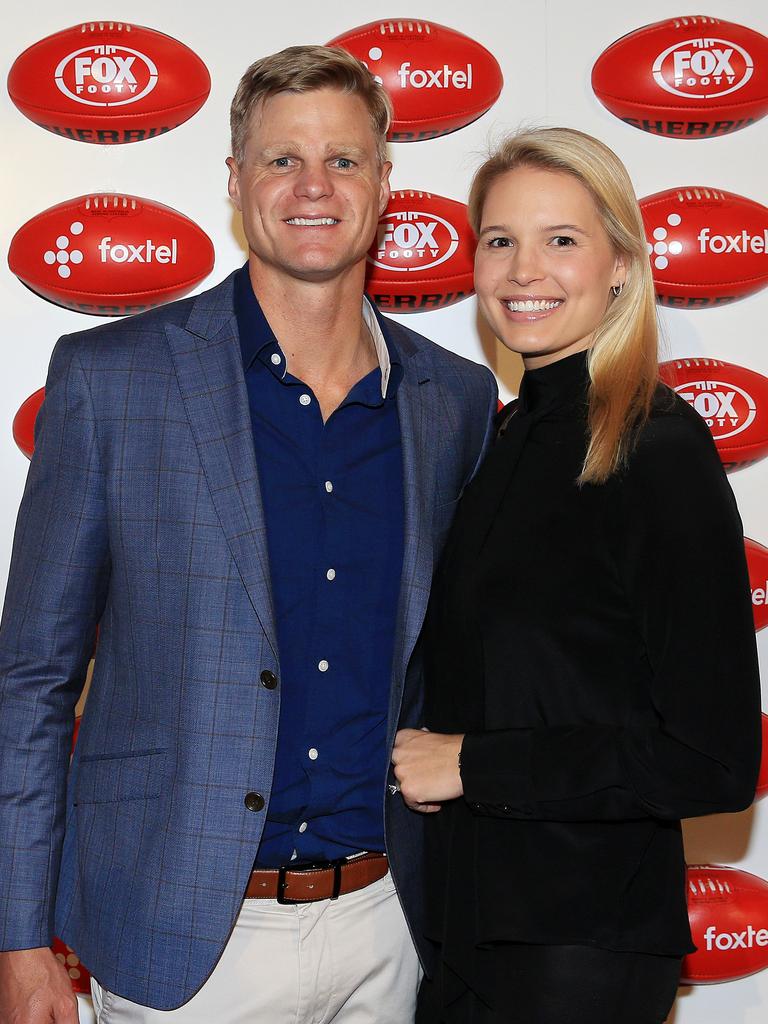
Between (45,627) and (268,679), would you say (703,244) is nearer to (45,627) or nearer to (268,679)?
(268,679)

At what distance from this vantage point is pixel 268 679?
1.73 metres

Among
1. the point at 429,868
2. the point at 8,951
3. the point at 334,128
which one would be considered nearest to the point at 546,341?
the point at 334,128

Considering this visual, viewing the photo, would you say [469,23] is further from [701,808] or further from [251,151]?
[701,808]

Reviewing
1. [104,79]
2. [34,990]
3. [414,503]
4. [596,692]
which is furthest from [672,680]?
[104,79]

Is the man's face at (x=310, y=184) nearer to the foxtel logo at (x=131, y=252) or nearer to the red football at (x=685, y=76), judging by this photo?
the foxtel logo at (x=131, y=252)

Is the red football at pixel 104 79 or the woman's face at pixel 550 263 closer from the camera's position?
the woman's face at pixel 550 263

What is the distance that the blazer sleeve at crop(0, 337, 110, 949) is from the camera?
1.75 meters

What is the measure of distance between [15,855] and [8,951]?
0.14 m

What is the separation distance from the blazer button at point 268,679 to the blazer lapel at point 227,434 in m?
0.03

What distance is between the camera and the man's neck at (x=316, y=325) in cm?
199

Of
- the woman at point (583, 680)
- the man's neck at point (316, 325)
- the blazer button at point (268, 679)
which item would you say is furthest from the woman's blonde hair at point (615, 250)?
the blazer button at point (268, 679)

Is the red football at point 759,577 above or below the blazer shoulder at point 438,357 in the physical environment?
below

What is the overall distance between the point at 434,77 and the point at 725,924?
2.18m

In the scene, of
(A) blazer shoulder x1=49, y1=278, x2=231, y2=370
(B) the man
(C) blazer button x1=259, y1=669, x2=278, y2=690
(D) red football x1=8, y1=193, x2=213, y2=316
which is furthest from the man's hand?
(D) red football x1=8, y1=193, x2=213, y2=316
